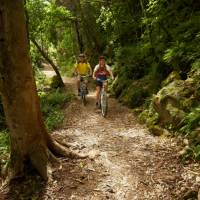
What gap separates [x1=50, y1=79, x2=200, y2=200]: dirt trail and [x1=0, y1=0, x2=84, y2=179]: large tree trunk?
71 centimetres

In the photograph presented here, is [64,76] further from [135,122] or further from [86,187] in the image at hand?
[86,187]

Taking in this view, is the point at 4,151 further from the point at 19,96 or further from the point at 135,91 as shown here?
the point at 135,91

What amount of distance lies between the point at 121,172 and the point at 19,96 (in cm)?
243

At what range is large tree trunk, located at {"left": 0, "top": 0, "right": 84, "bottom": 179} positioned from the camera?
565 cm

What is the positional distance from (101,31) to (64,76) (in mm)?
5731

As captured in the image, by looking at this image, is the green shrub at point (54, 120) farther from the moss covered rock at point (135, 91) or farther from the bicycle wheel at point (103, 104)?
the moss covered rock at point (135, 91)

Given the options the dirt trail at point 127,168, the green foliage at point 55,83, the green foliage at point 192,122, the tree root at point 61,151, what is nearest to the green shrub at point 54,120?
the dirt trail at point 127,168

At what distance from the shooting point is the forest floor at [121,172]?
578 cm

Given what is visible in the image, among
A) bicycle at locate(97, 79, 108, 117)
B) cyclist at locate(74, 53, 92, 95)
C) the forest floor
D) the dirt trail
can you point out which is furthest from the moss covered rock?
the forest floor

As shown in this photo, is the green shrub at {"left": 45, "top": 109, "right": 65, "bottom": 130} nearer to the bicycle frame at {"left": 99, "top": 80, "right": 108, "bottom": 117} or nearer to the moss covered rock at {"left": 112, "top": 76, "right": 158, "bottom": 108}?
the bicycle frame at {"left": 99, "top": 80, "right": 108, "bottom": 117}

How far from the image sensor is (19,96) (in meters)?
5.94

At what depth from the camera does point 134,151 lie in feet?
24.7

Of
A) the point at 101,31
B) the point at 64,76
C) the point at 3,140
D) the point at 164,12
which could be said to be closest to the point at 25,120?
the point at 3,140

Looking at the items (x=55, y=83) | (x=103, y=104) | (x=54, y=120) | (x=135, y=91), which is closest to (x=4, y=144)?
(x=54, y=120)
